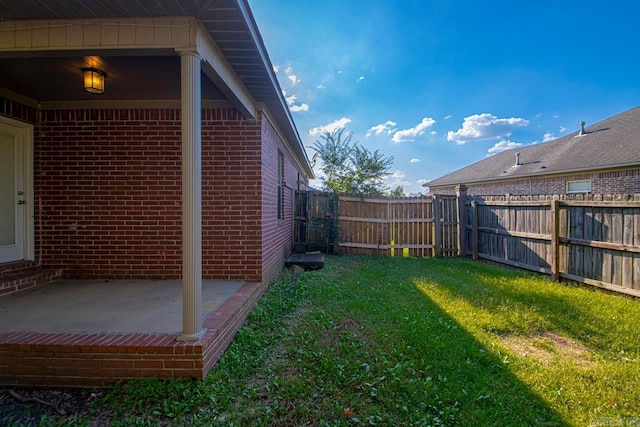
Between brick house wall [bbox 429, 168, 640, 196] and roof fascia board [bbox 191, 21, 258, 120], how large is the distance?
42.8ft

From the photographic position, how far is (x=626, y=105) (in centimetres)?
1402

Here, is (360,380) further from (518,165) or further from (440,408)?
(518,165)

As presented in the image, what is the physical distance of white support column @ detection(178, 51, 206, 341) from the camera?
241 cm

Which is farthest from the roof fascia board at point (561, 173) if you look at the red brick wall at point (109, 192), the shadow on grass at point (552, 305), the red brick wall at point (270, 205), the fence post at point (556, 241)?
the red brick wall at point (109, 192)

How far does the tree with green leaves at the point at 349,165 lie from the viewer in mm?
16703

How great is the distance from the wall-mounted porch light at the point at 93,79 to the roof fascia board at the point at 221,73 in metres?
1.35

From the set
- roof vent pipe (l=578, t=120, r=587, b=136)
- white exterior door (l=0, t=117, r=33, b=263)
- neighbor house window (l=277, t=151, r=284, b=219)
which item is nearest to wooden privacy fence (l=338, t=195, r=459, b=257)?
neighbor house window (l=277, t=151, r=284, b=219)

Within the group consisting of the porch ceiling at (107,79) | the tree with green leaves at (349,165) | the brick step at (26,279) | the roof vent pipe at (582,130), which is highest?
the roof vent pipe at (582,130)

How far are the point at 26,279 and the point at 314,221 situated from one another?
6107 mm

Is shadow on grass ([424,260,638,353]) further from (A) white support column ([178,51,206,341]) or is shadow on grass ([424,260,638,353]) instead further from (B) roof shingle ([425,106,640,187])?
(B) roof shingle ([425,106,640,187])

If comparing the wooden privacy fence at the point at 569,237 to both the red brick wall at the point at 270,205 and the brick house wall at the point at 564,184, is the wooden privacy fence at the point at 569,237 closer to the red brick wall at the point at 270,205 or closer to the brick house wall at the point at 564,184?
the red brick wall at the point at 270,205

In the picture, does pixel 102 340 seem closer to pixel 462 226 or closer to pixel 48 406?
pixel 48 406

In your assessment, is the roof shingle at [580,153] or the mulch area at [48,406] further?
the roof shingle at [580,153]

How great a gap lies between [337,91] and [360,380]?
12.8 m
